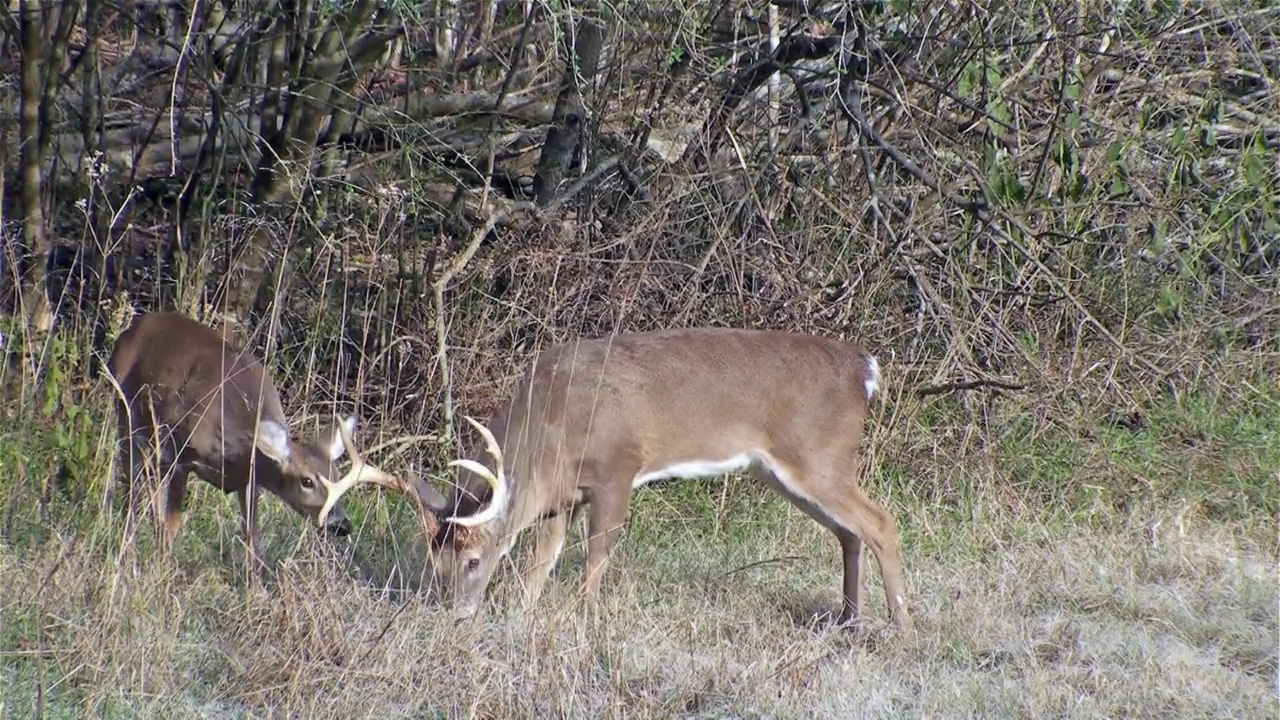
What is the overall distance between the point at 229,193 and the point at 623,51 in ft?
7.19

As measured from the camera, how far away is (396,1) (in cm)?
572

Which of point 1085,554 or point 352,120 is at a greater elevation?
point 352,120

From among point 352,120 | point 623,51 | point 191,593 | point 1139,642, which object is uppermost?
point 623,51

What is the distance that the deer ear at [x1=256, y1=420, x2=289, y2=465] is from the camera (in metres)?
5.88

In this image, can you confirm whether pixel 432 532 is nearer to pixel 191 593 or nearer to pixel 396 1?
pixel 191 593

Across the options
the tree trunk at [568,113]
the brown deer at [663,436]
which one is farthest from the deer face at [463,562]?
the tree trunk at [568,113]

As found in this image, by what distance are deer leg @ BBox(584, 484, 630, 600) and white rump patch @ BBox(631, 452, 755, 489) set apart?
0.12 m

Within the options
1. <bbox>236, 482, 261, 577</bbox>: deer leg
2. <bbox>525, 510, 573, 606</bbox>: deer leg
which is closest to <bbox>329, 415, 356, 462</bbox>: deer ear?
<bbox>236, 482, 261, 577</bbox>: deer leg

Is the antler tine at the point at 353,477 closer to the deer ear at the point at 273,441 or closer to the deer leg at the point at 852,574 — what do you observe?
the deer ear at the point at 273,441

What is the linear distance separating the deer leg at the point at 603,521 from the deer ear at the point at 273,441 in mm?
1243

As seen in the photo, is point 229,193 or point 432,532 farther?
point 229,193

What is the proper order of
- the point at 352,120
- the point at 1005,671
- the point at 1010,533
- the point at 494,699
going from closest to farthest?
the point at 494,699 < the point at 1005,671 < the point at 1010,533 < the point at 352,120

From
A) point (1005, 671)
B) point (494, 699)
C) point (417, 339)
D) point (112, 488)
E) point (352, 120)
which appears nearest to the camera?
point (494, 699)

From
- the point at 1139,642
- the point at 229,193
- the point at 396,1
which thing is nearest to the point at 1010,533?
the point at 1139,642
